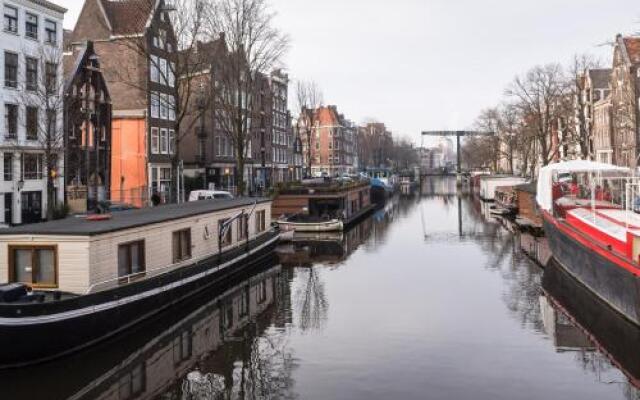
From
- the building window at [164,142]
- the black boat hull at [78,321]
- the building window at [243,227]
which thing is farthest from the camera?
the building window at [164,142]

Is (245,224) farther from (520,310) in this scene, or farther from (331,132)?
(331,132)

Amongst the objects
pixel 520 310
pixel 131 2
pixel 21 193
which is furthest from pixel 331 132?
pixel 520 310

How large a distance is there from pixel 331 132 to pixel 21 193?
9281 centimetres

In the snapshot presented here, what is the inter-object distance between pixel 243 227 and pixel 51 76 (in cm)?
1542

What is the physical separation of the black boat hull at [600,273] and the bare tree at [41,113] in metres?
26.7

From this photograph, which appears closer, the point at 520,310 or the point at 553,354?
the point at 553,354

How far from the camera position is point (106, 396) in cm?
1335

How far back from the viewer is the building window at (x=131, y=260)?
18.3 metres

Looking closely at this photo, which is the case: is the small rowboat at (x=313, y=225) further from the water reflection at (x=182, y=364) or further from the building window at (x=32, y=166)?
the water reflection at (x=182, y=364)

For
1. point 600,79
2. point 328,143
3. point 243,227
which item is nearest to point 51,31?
point 243,227

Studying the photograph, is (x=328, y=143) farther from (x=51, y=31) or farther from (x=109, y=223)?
(x=109, y=223)

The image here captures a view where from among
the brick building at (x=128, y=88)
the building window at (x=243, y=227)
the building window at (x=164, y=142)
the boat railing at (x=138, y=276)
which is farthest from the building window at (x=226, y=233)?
the building window at (x=164, y=142)

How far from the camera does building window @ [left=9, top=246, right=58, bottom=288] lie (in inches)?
647

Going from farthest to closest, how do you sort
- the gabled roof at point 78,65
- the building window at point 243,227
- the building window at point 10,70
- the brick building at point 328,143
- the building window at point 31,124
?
the brick building at point 328,143 → the gabled roof at point 78,65 → the building window at point 31,124 → the building window at point 10,70 → the building window at point 243,227
